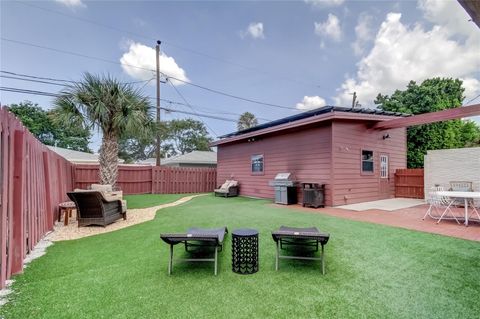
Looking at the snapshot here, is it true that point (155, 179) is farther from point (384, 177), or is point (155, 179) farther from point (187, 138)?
Answer: point (187, 138)

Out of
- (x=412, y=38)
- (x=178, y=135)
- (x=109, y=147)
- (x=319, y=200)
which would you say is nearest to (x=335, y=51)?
(x=412, y=38)

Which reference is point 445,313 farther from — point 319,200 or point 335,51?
point 335,51

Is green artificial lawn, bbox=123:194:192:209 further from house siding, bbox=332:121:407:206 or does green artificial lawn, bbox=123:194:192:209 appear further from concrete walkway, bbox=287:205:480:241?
house siding, bbox=332:121:407:206

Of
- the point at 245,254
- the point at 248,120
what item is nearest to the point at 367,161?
the point at 245,254

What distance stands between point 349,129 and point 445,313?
299 inches

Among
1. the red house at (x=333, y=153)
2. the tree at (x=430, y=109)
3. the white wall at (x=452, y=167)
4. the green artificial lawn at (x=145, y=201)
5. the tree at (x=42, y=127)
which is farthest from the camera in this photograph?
the tree at (x=42, y=127)

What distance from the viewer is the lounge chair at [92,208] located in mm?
5586

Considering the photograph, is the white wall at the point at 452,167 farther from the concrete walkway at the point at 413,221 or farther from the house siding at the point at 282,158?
the house siding at the point at 282,158

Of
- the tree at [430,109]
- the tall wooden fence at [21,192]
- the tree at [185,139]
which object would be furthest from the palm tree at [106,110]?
the tree at [185,139]

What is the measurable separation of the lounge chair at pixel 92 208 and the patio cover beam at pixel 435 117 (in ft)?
30.9

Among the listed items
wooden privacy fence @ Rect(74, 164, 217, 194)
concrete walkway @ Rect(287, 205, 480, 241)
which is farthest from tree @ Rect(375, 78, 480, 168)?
wooden privacy fence @ Rect(74, 164, 217, 194)

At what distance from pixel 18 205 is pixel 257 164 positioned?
9520 mm

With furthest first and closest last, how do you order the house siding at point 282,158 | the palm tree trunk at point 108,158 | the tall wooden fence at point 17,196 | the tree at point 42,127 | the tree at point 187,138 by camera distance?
the tree at point 187,138 → the tree at point 42,127 → the house siding at point 282,158 → the palm tree trunk at point 108,158 → the tall wooden fence at point 17,196

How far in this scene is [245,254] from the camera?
317 cm
